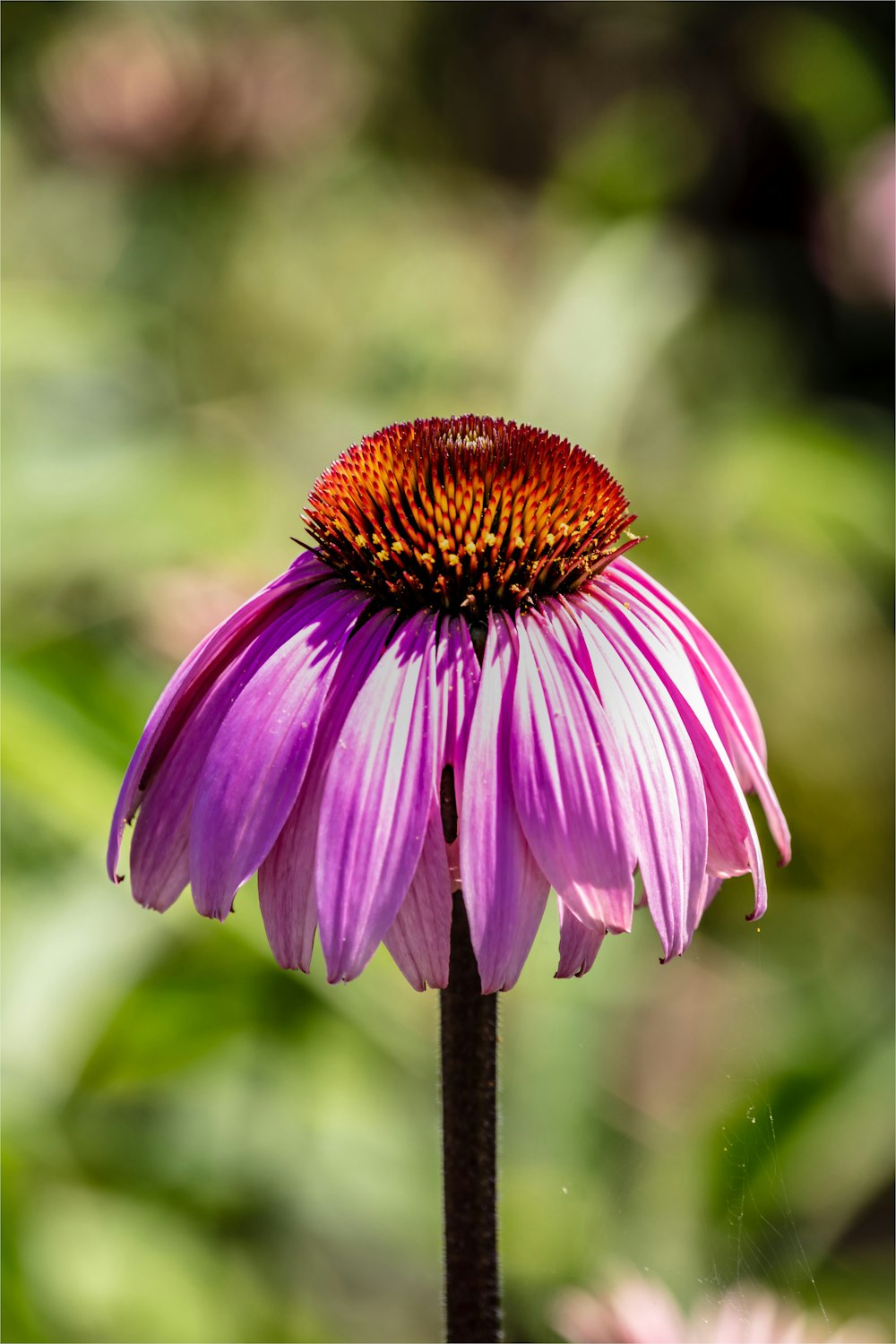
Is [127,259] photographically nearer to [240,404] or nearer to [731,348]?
[240,404]

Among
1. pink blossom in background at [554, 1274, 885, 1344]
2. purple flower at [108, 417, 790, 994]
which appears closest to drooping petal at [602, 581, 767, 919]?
purple flower at [108, 417, 790, 994]

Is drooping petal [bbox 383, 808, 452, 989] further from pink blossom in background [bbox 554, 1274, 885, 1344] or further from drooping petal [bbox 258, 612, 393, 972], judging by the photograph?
pink blossom in background [bbox 554, 1274, 885, 1344]

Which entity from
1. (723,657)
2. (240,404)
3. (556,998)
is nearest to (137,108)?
(240,404)

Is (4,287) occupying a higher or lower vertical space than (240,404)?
higher

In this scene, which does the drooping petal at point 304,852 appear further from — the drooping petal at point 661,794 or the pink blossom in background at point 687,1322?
the pink blossom in background at point 687,1322

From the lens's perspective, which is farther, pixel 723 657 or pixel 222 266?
pixel 222 266
